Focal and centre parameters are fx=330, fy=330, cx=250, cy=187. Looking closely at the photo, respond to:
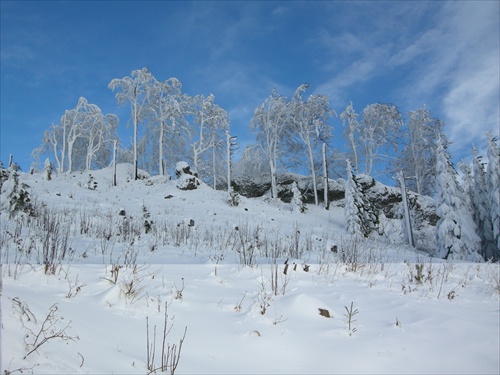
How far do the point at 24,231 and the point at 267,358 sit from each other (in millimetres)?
7845

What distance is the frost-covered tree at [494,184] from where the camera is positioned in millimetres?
18078

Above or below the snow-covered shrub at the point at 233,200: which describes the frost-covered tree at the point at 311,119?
above

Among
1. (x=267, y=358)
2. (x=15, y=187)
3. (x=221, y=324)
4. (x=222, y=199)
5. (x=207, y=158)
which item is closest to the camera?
(x=267, y=358)

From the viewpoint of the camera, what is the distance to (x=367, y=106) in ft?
115

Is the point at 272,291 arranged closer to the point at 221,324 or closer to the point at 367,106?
the point at 221,324

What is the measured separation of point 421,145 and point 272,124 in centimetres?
1595

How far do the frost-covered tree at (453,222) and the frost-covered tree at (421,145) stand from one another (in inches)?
561

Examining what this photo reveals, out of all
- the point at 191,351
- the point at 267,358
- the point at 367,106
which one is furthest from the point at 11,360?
the point at 367,106

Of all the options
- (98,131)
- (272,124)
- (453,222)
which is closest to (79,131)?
(98,131)

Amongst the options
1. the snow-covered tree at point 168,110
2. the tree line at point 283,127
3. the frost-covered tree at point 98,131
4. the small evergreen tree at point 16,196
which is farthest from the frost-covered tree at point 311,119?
the small evergreen tree at point 16,196

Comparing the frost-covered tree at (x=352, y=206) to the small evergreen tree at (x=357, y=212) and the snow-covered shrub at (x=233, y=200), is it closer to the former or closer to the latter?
the small evergreen tree at (x=357, y=212)

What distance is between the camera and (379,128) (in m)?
34.9

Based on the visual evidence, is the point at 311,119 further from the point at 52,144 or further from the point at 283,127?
the point at 52,144

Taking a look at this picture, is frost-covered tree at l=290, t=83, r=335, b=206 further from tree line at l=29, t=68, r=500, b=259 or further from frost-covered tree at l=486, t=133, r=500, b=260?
frost-covered tree at l=486, t=133, r=500, b=260
